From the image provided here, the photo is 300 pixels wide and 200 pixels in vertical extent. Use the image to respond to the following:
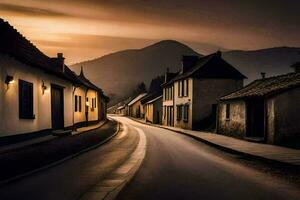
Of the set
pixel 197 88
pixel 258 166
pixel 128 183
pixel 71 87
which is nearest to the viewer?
pixel 128 183

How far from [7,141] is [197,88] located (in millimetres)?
24593

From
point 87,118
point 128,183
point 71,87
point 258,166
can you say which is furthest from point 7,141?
point 87,118

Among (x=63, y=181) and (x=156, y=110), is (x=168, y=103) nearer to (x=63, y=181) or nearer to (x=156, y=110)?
(x=156, y=110)

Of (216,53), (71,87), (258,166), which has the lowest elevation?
(258,166)

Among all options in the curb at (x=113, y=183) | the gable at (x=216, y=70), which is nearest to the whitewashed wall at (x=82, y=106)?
the gable at (x=216, y=70)

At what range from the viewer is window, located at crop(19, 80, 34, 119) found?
56.9 ft

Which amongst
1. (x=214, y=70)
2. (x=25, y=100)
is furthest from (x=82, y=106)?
(x=25, y=100)

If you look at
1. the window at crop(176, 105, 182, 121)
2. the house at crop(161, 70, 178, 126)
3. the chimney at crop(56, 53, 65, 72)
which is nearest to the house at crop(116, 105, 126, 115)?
the house at crop(161, 70, 178, 126)

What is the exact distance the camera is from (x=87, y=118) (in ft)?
125

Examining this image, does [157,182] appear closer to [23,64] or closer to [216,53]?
[23,64]

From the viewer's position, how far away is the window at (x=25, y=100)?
17.3 m

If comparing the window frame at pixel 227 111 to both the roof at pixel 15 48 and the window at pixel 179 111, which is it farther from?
the window at pixel 179 111

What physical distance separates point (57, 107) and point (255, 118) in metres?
13.1

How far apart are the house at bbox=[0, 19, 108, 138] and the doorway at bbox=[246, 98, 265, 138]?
482 inches
